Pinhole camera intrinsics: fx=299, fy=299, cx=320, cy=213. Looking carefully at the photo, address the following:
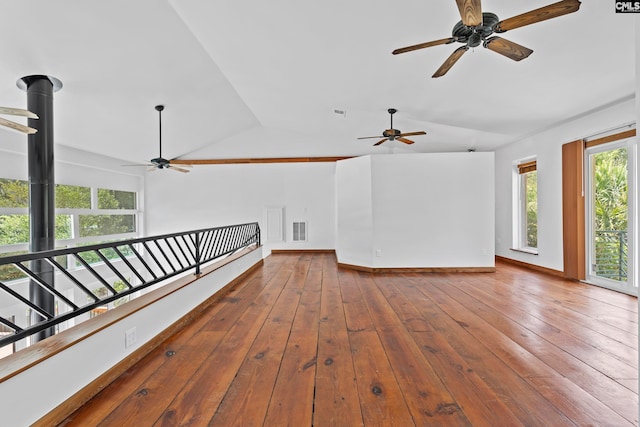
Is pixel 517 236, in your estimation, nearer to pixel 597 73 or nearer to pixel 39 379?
pixel 597 73

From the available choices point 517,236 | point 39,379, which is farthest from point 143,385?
point 517,236

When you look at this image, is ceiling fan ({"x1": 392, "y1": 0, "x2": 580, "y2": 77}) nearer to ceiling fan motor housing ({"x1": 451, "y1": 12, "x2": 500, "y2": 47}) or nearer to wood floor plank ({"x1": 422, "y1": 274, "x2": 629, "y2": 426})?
ceiling fan motor housing ({"x1": 451, "y1": 12, "x2": 500, "y2": 47})

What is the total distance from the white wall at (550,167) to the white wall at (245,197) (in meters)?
3.89

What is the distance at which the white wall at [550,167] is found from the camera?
157 inches

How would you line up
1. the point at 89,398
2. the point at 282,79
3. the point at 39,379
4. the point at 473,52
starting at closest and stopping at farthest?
the point at 39,379 < the point at 89,398 < the point at 473,52 < the point at 282,79

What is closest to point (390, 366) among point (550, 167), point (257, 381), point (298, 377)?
point (298, 377)

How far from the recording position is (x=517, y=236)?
232 inches

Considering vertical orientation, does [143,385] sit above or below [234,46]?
below

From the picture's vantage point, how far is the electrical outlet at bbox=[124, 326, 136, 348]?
1.97 m

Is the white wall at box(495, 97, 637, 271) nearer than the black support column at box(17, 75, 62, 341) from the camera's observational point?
No

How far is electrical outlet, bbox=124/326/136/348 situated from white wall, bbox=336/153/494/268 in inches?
153

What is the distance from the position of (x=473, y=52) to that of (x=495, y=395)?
122 inches

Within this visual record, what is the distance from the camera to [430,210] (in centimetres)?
525

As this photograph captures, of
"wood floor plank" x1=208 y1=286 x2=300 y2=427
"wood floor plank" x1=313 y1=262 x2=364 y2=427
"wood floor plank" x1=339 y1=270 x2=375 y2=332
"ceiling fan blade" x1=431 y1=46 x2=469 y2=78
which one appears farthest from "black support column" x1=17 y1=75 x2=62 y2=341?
"ceiling fan blade" x1=431 y1=46 x2=469 y2=78
